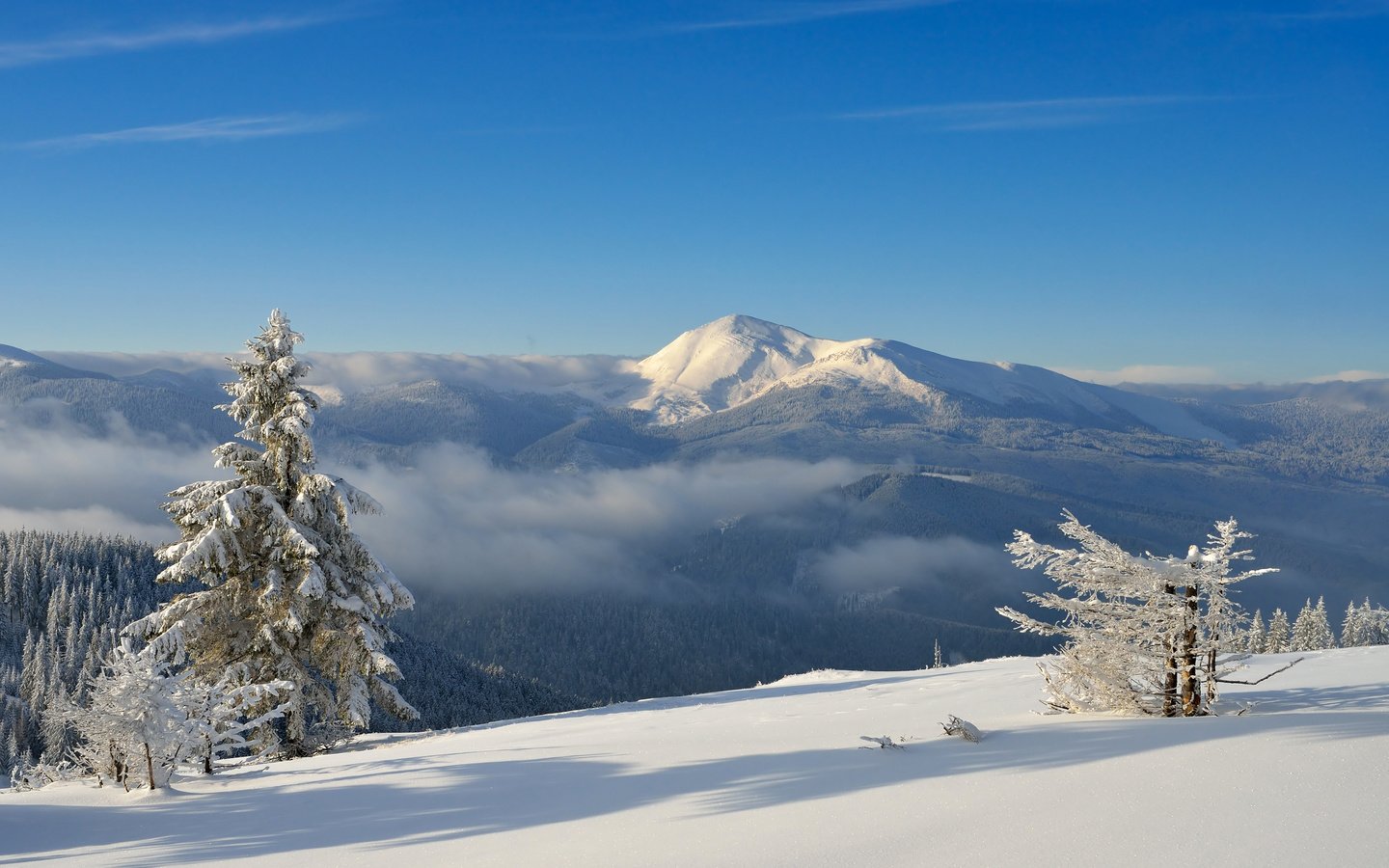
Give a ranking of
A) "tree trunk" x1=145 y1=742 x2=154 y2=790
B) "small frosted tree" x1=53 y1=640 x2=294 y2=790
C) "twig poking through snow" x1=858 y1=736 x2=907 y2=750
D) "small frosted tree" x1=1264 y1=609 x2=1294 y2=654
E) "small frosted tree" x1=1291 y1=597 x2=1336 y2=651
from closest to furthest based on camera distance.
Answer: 1. "twig poking through snow" x1=858 y1=736 x2=907 y2=750
2. "tree trunk" x1=145 y1=742 x2=154 y2=790
3. "small frosted tree" x1=53 y1=640 x2=294 y2=790
4. "small frosted tree" x1=1264 y1=609 x2=1294 y2=654
5. "small frosted tree" x1=1291 y1=597 x2=1336 y2=651

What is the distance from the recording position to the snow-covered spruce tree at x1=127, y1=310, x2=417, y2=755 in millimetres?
17625

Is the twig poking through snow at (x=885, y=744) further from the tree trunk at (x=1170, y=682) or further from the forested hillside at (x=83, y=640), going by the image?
the forested hillside at (x=83, y=640)

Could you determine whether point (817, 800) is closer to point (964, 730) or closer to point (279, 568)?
point (964, 730)

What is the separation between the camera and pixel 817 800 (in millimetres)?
7172

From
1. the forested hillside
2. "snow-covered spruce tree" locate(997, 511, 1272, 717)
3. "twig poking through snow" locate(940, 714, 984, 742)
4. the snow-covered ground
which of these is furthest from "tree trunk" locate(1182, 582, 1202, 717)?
the forested hillside

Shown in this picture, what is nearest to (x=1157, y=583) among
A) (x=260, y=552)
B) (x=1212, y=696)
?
(x=1212, y=696)

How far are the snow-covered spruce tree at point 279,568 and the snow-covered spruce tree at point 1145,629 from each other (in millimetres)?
13449

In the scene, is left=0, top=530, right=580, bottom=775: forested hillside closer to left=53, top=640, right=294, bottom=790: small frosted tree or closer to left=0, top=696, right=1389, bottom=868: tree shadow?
left=53, top=640, right=294, bottom=790: small frosted tree

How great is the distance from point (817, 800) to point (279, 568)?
14475mm

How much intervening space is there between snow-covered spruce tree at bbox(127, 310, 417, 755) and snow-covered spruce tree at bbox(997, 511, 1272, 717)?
44.1 feet

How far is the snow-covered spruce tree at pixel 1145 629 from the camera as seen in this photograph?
1046cm

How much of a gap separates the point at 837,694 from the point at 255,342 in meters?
13.7

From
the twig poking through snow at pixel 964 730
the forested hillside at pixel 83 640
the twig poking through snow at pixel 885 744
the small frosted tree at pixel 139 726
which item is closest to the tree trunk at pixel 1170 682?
the twig poking through snow at pixel 964 730

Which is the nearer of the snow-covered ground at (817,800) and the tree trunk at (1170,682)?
the snow-covered ground at (817,800)
